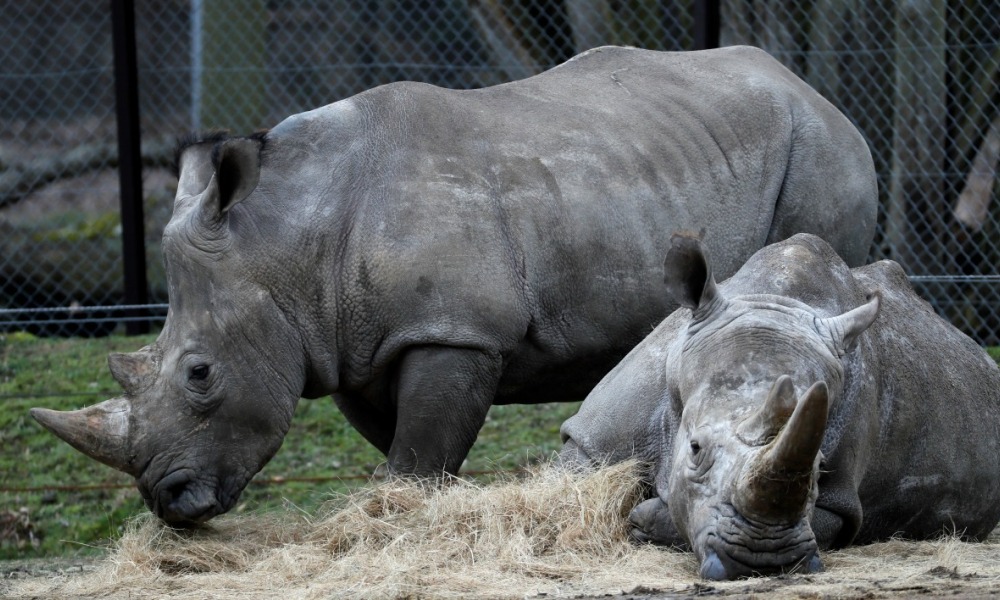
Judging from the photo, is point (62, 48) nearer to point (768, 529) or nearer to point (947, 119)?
point (947, 119)

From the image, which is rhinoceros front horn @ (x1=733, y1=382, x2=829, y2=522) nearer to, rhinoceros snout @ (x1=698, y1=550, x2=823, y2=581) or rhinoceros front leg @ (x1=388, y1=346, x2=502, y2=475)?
rhinoceros snout @ (x1=698, y1=550, x2=823, y2=581)

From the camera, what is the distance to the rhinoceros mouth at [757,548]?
15.4ft

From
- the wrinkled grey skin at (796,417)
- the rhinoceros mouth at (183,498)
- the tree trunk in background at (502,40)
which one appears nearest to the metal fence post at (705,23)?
the tree trunk in background at (502,40)

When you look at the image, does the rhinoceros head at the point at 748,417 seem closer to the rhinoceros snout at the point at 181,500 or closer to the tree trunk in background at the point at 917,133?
the rhinoceros snout at the point at 181,500

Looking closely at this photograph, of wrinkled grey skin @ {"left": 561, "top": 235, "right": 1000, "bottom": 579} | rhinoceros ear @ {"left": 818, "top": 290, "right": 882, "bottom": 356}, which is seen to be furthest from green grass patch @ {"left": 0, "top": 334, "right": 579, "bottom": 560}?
rhinoceros ear @ {"left": 818, "top": 290, "right": 882, "bottom": 356}

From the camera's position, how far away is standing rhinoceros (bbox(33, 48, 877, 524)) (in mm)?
6375

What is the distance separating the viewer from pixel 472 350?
654cm

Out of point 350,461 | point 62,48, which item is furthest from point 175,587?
point 62,48

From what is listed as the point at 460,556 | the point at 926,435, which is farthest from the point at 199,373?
the point at 926,435

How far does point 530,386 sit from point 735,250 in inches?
45.6

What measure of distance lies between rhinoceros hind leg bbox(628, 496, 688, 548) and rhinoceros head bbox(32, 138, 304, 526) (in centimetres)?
161

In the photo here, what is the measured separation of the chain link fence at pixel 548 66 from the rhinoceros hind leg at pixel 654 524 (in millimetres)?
4223

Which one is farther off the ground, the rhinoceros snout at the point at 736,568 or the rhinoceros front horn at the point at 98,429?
the rhinoceros snout at the point at 736,568

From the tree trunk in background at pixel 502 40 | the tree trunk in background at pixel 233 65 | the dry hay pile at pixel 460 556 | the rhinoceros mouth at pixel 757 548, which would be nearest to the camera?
the rhinoceros mouth at pixel 757 548
